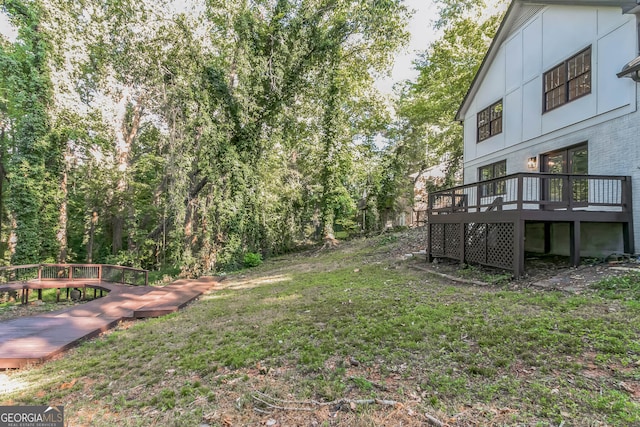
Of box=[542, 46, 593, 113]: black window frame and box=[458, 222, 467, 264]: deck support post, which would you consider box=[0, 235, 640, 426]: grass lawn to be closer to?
box=[458, 222, 467, 264]: deck support post

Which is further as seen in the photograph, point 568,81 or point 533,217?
point 568,81

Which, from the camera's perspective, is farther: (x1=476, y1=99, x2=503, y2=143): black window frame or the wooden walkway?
(x1=476, y1=99, x2=503, y2=143): black window frame

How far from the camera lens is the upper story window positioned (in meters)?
7.76

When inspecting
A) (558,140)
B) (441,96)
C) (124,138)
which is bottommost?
(558,140)

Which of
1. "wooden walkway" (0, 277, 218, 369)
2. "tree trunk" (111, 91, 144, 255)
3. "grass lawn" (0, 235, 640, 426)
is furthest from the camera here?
"tree trunk" (111, 91, 144, 255)

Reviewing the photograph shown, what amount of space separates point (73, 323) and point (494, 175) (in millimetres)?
13136

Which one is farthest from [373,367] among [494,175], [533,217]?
[494,175]

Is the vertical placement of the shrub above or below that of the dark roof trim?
below

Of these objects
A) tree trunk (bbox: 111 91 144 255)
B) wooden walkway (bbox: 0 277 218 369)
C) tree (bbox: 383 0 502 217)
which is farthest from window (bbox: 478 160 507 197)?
tree trunk (bbox: 111 91 144 255)

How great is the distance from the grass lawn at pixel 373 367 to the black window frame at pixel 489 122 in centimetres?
740

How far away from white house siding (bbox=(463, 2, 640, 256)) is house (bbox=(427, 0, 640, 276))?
0.02 metres

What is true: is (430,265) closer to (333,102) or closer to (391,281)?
(391,281)

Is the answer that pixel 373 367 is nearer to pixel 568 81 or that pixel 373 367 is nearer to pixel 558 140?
pixel 558 140

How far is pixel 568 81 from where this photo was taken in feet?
27.0
